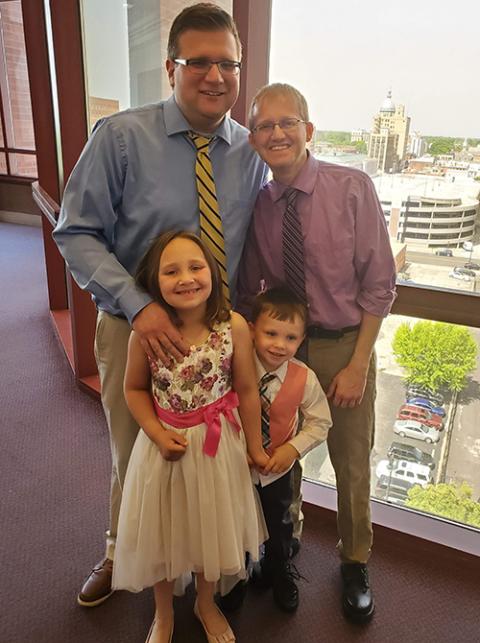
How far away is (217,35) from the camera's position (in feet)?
4.34

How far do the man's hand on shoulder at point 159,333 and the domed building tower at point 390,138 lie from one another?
106 centimetres

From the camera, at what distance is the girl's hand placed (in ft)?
4.33

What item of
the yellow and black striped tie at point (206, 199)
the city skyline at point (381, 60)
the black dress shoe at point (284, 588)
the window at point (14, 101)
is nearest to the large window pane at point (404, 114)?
the city skyline at point (381, 60)

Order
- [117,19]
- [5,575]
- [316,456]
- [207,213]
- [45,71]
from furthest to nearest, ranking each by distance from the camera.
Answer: [45,71], [117,19], [316,456], [5,575], [207,213]

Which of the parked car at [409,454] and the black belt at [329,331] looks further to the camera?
the parked car at [409,454]

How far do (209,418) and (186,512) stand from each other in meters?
0.26

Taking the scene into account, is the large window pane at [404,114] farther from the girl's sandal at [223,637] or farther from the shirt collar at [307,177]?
the girl's sandal at [223,637]

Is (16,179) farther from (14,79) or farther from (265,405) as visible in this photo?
(265,405)

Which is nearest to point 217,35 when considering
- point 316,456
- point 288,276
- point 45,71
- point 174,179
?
point 174,179

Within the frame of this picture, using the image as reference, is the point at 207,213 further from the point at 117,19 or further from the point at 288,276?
the point at 117,19

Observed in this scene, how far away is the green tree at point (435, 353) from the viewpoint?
2.12m

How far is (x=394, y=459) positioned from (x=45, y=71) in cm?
331

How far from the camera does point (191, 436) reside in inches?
53.1

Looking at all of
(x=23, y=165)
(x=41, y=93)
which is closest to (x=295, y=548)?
(x=41, y=93)
